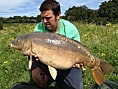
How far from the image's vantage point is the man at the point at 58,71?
14.8 feet

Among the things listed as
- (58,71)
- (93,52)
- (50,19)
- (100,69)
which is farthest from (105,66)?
(93,52)

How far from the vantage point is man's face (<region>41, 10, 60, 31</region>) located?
4.48 meters

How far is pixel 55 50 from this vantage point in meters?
4.06

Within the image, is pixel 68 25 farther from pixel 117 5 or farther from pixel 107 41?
pixel 117 5

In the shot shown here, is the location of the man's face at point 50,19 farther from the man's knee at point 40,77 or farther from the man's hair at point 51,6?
the man's knee at point 40,77

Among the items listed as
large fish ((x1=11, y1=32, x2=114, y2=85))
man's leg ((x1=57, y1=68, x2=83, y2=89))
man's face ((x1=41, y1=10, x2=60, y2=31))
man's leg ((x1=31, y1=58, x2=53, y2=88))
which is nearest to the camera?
large fish ((x1=11, y1=32, x2=114, y2=85))

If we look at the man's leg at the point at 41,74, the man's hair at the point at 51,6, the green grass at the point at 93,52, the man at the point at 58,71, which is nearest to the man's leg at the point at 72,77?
the man at the point at 58,71

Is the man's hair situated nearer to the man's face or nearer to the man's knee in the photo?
the man's face

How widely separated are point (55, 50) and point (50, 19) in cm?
63

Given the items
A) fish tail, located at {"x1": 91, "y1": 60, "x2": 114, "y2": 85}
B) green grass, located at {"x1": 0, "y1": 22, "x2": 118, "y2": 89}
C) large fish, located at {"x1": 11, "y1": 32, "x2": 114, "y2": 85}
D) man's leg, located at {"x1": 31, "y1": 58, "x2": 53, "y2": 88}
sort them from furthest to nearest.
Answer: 1. green grass, located at {"x1": 0, "y1": 22, "x2": 118, "y2": 89}
2. man's leg, located at {"x1": 31, "y1": 58, "x2": 53, "y2": 88}
3. fish tail, located at {"x1": 91, "y1": 60, "x2": 114, "y2": 85}
4. large fish, located at {"x1": 11, "y1": 32, "x2": 114, "y2": 85}

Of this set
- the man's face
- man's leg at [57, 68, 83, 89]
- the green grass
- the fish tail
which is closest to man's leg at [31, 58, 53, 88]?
man's leg at [57, 68, 83, 89]

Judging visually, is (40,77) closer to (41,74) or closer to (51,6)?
(41,74)

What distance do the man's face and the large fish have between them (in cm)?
40

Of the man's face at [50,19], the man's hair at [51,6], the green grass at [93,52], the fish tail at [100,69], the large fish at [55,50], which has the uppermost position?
the man's hair at [51,6]
